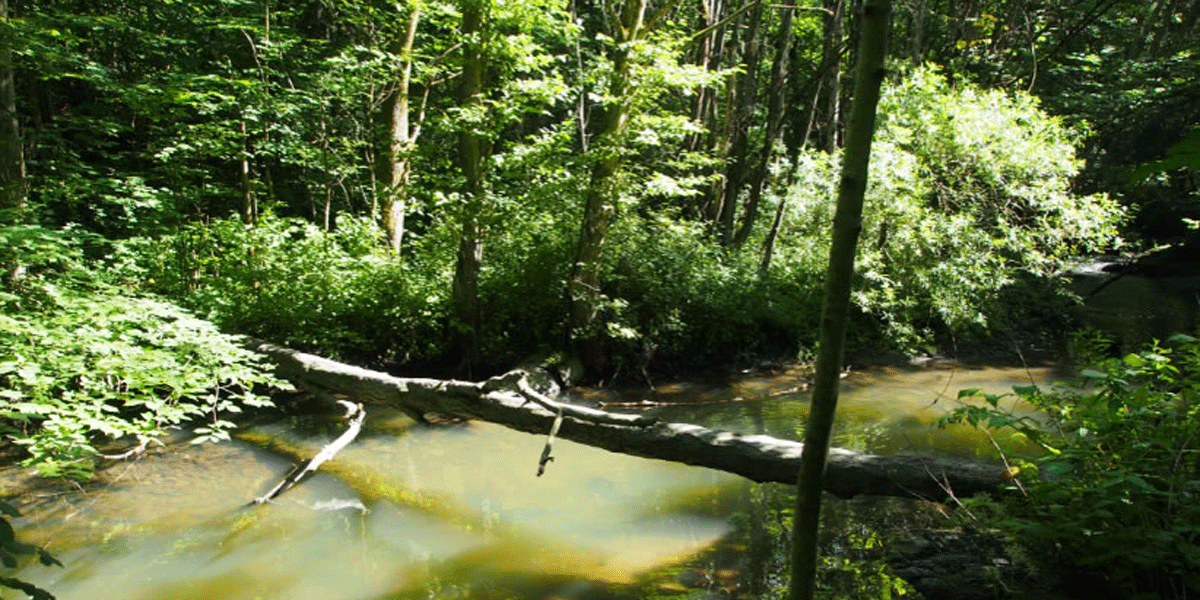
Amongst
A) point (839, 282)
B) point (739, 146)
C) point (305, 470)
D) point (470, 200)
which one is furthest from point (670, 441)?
point (739, 146)

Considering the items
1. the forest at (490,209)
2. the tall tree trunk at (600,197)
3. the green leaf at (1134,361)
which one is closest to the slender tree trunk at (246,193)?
the forest at (490,209)

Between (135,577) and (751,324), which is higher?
(751,324)

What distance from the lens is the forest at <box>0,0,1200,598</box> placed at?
27.2 ft

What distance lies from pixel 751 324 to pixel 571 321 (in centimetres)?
297

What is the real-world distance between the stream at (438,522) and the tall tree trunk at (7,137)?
268 centimetres

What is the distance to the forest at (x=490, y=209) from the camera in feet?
27.2

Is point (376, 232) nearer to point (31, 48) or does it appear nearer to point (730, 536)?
point (31, 48)

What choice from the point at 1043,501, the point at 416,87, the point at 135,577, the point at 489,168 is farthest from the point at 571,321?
the point at 416,87

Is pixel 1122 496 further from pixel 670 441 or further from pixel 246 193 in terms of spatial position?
pixel 246 193

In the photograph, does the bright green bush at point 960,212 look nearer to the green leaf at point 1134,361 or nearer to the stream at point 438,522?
the stream at point 438,522

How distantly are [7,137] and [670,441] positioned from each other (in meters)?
7.30

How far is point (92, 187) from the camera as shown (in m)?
8.56

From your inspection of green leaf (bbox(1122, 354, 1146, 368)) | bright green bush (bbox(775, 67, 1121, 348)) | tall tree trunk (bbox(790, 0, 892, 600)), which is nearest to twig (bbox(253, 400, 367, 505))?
tall tree trunk (bbox(790, 0, 892, 600))

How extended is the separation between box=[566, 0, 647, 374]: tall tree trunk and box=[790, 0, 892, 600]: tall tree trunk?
260 inches
